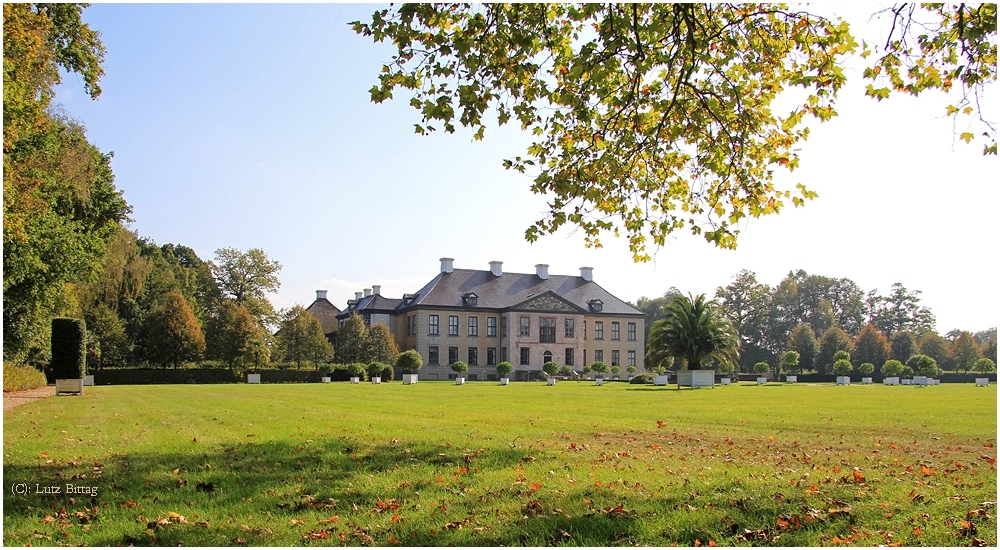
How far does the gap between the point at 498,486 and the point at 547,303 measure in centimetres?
6138

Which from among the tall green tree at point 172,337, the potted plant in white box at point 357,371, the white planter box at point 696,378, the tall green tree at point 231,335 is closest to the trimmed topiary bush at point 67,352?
the tall green tree at point 231,335

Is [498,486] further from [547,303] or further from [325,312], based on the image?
[325,312]

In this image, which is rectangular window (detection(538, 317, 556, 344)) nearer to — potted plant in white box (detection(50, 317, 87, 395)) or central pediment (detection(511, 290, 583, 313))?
central pediment (detection(511, 290, 583, 313))

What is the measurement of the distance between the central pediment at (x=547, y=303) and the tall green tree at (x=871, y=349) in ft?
84.9

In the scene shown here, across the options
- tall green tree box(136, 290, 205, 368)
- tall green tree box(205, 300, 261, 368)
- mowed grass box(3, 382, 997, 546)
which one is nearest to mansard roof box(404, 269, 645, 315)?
tall green tree box(205, 300, 261, 368)

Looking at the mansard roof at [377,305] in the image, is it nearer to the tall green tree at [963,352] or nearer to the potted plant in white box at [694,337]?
the potted plant in white box at [694,337]

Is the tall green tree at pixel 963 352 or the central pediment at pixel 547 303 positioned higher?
the central pediment at pixel 547 303

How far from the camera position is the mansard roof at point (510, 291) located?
2608 inches

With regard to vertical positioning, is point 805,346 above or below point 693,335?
below

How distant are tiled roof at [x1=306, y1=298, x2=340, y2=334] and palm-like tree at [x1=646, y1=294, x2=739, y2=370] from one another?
46.3 m

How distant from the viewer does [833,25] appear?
28.0 ft

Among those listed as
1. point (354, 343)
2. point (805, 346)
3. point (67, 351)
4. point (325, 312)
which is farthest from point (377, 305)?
point (67, 351)

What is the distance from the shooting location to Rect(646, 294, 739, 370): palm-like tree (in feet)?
119

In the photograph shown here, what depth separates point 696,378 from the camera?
36.0 meters
